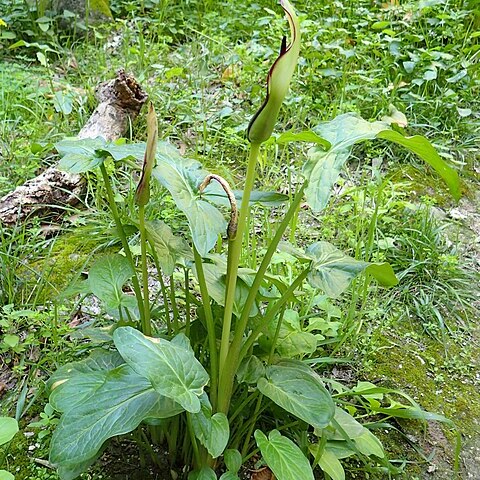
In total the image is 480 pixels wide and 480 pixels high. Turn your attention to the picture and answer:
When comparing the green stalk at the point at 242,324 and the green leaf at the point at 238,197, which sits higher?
the green leaf at the point at 238,197

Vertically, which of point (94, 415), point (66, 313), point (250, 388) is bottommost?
point (66, 313)

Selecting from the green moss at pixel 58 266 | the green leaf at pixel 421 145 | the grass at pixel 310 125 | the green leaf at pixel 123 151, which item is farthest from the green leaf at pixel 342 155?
the green moss at pixel 58 266

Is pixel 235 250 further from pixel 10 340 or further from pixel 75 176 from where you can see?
pixel 75 176

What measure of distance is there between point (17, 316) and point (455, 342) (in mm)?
1465

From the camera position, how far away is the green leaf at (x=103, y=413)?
121cm

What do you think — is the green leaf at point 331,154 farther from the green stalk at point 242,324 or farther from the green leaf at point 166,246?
the green leaf at point 166,246

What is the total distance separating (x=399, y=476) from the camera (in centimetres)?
168

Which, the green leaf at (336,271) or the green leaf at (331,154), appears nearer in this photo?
the green leaf at (331,154)

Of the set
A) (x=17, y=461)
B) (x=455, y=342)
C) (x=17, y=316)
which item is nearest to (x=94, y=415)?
(x=17, y=461)

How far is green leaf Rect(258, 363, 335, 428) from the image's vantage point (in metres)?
1.33

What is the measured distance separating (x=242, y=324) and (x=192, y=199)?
1.02 ft

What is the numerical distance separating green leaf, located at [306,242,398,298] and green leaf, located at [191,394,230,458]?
0.35 metres

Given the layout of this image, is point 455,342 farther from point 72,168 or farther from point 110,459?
point 72,168

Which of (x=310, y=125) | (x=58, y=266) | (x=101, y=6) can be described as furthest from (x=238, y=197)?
(x=101, y=6)
